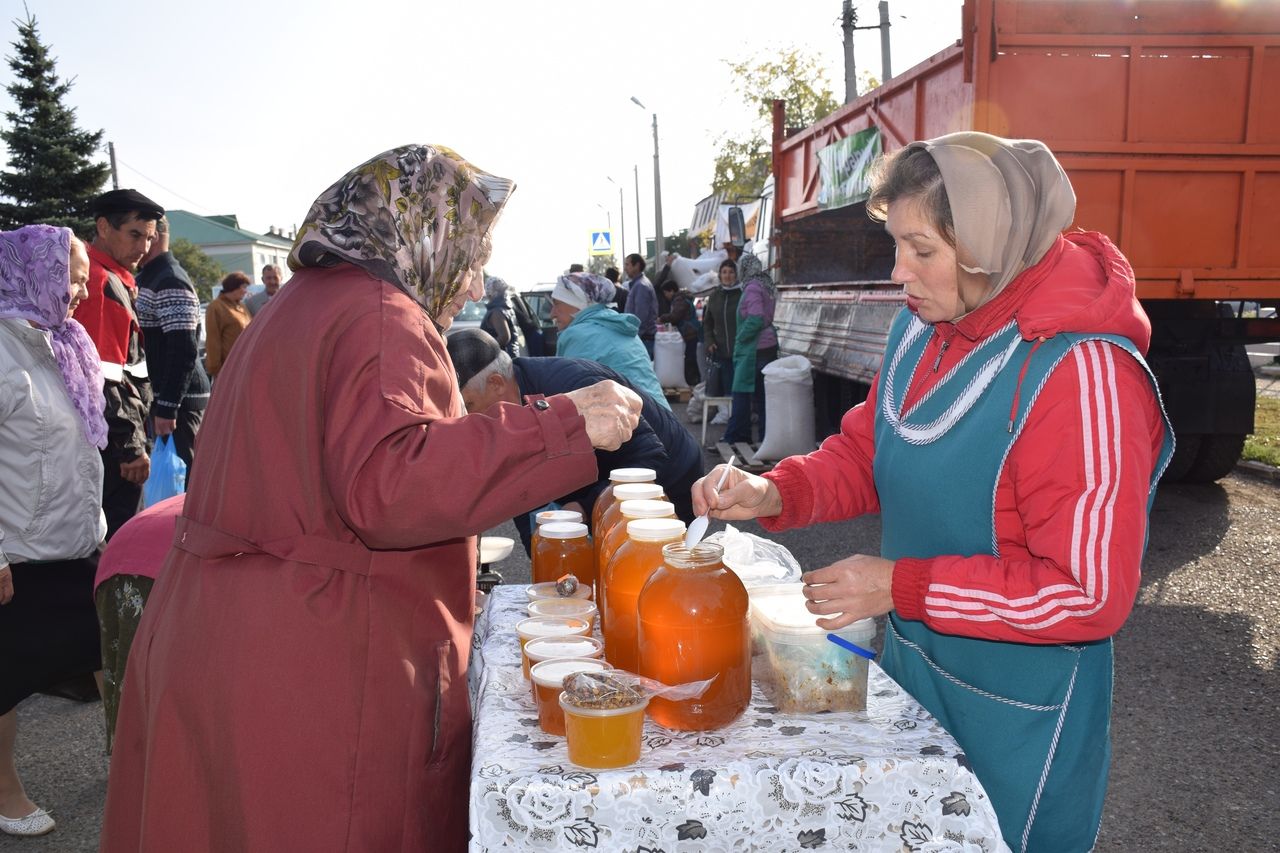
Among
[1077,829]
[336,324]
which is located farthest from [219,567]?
[1077,829]

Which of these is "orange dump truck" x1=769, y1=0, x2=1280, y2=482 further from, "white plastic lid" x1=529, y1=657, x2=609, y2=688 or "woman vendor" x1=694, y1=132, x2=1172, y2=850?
"white plastic lid" x1=529, y1=657, x2=609, y2=688

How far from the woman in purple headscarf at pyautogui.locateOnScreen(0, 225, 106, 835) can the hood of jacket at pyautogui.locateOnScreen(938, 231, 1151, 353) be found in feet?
10.3

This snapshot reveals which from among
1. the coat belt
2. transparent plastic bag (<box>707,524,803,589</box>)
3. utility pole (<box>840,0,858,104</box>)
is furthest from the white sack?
utility pole (<box>840,0,858,104</box>)

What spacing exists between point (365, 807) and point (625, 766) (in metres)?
0.51

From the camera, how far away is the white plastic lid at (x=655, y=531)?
1.86 m

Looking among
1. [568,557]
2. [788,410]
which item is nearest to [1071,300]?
[568,557]

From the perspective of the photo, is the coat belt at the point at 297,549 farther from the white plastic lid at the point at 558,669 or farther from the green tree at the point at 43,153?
the green tree at the point at 43,153

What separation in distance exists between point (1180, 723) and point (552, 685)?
3389 mm

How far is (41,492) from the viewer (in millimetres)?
3365

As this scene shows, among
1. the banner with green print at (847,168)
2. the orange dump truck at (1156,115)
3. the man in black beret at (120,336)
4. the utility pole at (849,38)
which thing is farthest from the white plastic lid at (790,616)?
the utility pole at (849,38)

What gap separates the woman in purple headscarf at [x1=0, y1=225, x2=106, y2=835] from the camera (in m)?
3.30

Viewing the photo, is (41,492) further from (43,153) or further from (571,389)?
(43,153)

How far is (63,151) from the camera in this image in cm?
3359

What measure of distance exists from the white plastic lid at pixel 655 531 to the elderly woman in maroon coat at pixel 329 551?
22cm
